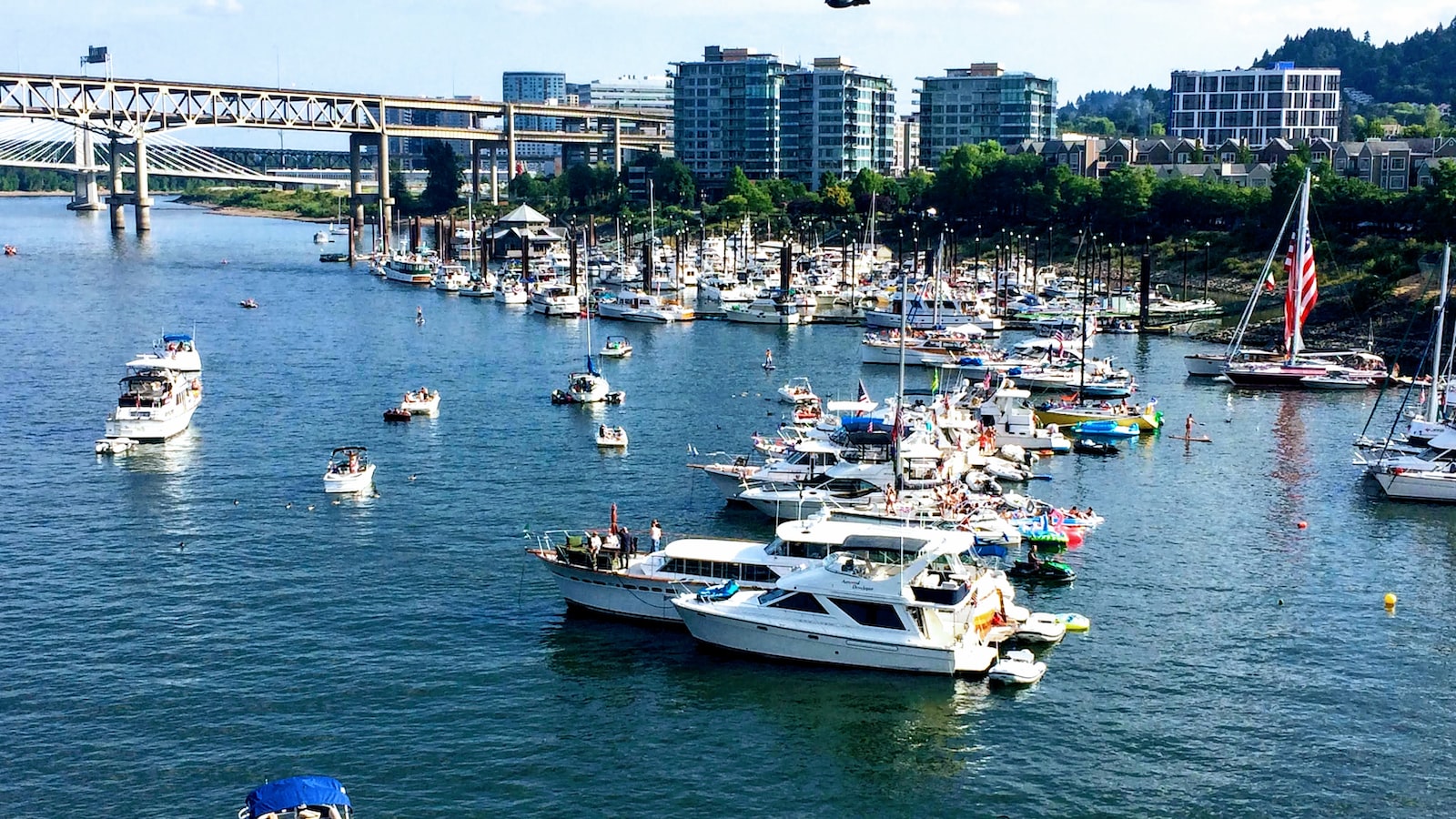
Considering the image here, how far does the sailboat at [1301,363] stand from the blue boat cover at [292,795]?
233 feet

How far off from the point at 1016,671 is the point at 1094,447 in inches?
1268

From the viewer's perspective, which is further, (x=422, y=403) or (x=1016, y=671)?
(x=422, y=403)

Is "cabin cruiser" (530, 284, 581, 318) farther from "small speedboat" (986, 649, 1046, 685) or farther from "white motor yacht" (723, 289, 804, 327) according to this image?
"small speedboat" (986, 649, 1046, 685)

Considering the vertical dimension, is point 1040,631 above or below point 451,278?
below

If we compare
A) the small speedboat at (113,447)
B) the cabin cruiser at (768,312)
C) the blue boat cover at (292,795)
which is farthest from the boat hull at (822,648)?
the cabin cruiser at (768,312)

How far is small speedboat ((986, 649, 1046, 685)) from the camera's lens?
135 feet

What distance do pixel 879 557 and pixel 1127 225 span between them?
126 metres

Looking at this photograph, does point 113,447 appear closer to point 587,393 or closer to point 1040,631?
point 587,393

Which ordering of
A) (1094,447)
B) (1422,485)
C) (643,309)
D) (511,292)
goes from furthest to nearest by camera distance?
(511,292)
(643,309)
(1094,447)
(1422,485)

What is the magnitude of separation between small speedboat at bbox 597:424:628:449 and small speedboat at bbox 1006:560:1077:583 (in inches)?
985

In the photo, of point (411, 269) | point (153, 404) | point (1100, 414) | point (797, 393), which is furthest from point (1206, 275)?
point (153, 404)

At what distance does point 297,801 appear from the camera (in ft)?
102

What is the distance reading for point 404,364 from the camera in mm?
101188

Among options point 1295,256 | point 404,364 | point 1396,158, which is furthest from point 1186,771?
point 1396,158
